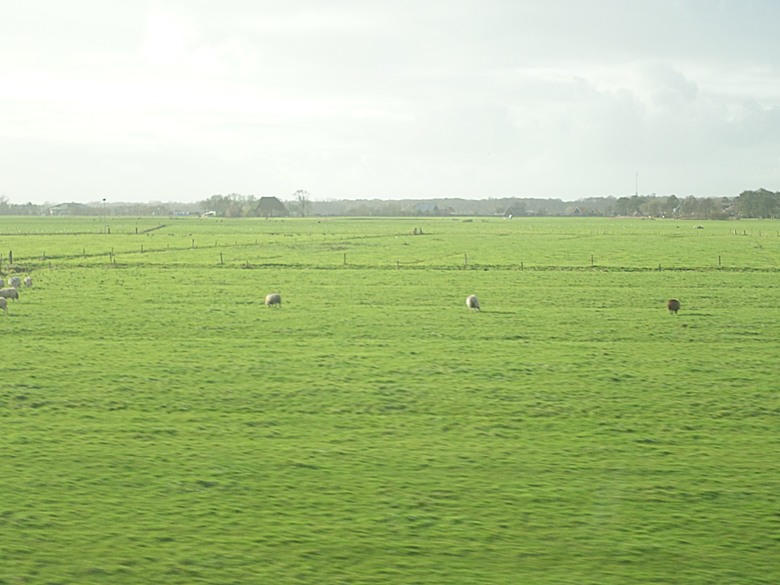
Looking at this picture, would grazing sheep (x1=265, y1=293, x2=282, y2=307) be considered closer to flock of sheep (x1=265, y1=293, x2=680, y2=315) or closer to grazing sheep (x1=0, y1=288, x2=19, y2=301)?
flock of sheep (x1=265, y1=293, x2=680, y2=315)

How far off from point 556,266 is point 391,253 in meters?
19.2

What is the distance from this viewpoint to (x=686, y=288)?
156 feet

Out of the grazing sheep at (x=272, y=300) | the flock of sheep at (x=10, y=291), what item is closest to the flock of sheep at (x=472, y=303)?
the grazing sheep at (x=272, y=300)

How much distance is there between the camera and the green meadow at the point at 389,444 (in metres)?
11.8

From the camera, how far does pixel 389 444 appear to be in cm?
1711

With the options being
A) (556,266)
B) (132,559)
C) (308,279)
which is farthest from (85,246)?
(132,559)

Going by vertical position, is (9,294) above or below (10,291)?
below

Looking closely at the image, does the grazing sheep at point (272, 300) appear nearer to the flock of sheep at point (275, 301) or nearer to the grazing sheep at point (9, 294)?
the flock of sheep at point (275, 301)

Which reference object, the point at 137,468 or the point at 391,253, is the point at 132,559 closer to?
the point at 137,468

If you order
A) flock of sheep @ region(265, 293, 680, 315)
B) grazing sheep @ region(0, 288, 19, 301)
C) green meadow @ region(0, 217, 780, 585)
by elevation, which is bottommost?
green meadow @ region(0, 217, 780, 585)

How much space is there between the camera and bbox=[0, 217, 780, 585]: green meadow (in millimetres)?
11766

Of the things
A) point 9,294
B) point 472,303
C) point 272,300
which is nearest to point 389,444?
point 472,303

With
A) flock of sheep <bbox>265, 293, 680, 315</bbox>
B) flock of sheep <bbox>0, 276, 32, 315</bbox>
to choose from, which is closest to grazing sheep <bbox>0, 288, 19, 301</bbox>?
flock of sheep <bbox>0, 276, 32, 315</bbox>

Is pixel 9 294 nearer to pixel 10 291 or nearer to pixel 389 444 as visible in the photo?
pixel 10 291
